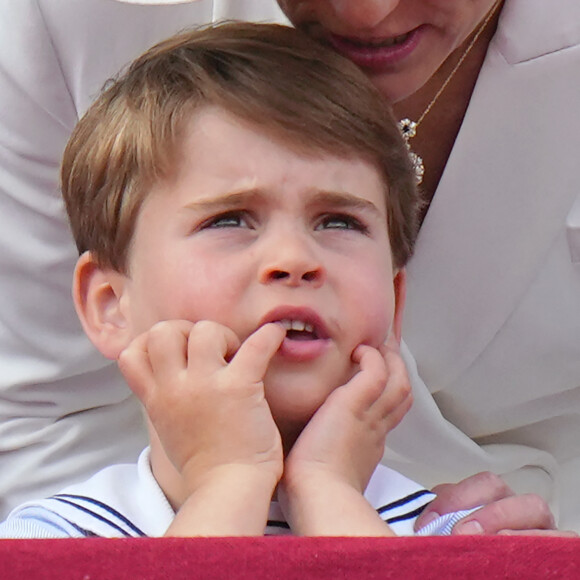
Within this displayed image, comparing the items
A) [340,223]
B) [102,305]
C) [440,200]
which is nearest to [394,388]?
[340,223]

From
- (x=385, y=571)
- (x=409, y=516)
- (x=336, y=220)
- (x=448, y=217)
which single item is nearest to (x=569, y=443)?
(x=448, y=217)

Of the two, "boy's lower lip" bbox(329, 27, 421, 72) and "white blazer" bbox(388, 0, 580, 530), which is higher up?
"boy's lower lip" bbox(329, 27, 421, 72)

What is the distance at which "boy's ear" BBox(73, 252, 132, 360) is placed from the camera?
1.17 meters

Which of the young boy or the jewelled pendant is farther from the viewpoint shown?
the jewelled pendant

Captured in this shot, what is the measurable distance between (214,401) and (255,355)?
0.05m

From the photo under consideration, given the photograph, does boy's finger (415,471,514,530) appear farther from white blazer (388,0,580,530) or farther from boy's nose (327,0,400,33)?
boy's nose (327,0,400,33)

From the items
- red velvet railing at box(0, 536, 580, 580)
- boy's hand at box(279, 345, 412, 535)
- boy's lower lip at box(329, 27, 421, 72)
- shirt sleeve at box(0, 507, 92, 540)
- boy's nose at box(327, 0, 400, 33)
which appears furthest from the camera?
boy's lower lip at box(329, 27, 421, 72)

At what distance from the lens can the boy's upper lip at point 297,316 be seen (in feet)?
3.34

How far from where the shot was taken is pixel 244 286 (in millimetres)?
1031

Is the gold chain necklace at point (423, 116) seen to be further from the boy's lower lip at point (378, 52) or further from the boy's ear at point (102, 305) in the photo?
the boy's ear at point (102, 305)

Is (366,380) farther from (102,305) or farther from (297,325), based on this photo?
(102,305)

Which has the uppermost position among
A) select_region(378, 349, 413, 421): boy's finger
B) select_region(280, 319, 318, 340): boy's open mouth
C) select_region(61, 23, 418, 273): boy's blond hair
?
select_region(61, 23, 418, 273): boy's blond hair

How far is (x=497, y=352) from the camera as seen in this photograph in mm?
1632

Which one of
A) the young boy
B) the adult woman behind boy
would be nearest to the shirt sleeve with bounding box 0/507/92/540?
the young boy
